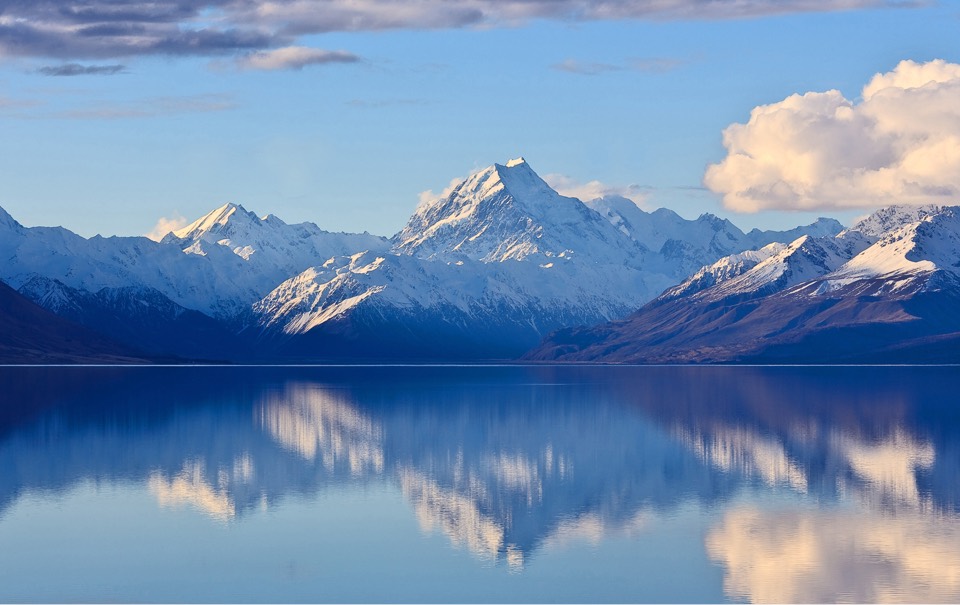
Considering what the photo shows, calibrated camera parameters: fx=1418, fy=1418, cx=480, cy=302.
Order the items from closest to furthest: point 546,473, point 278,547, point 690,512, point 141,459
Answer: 1. point 278,547
2. point 690,512
3. point 546,473
4. point 141,459

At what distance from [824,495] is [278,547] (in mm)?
40161

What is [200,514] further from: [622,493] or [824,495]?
[824,495]

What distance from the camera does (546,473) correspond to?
113750 millimetres

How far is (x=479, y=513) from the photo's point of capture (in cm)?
9119

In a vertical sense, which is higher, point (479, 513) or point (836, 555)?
point (479, 513)

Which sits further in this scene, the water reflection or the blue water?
the blue water

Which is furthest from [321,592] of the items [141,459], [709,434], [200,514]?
[709,434]

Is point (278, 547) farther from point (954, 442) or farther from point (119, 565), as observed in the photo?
point (954, 442)

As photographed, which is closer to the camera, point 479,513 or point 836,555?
point 836,555

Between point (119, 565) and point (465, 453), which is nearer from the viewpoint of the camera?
point (119, 565)

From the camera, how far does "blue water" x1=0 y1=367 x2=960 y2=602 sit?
224ft

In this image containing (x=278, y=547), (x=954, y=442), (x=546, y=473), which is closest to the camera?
(x=278, y=547)

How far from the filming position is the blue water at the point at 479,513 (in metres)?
68.2

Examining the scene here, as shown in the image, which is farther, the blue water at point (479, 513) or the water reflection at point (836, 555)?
the blue water at point (479, 513)
